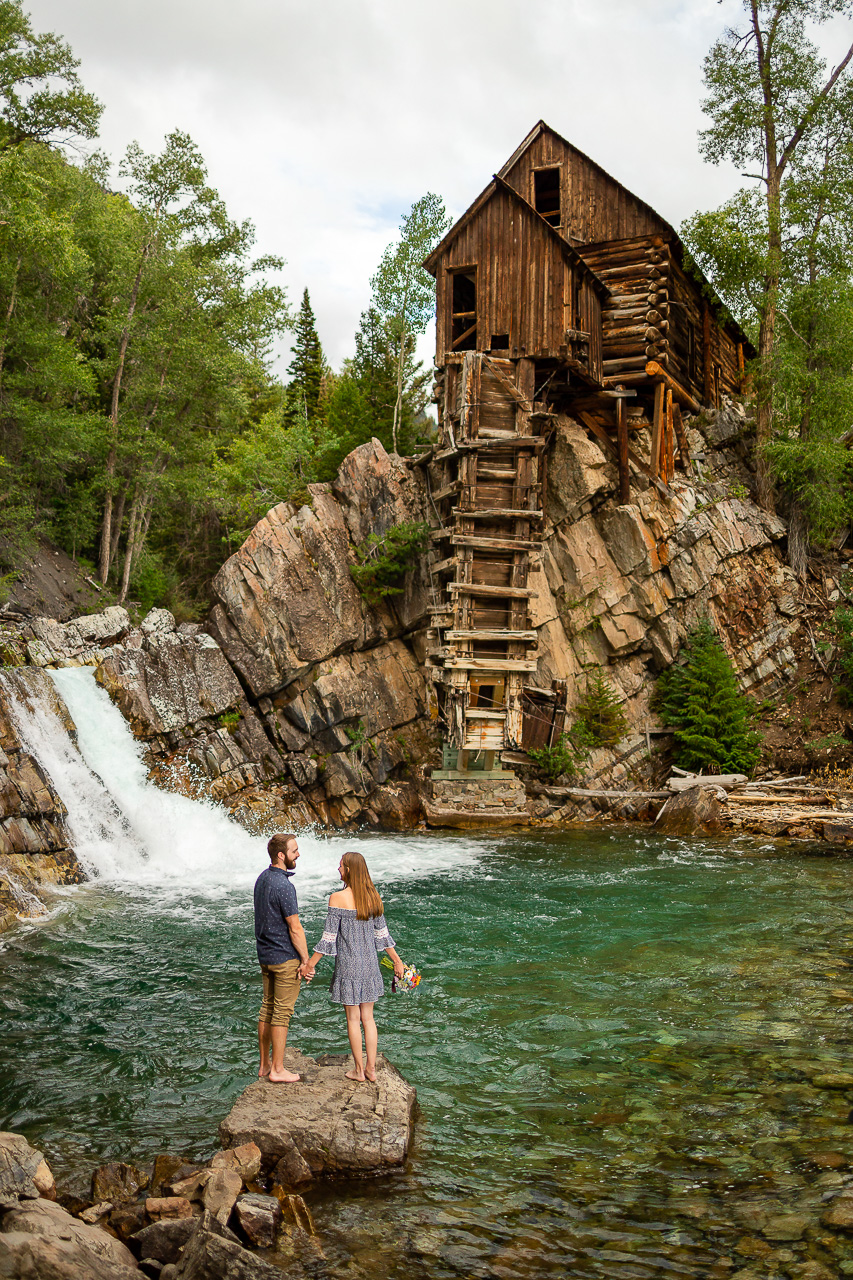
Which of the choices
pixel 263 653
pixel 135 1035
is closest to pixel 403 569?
pixel 263 653

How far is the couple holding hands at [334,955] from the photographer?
6531 mm

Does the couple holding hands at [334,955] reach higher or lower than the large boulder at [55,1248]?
higher

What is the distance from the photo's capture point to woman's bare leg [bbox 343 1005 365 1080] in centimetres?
645

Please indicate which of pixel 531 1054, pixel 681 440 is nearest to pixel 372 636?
pixel 681 440

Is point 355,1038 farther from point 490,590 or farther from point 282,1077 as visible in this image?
point 490,590

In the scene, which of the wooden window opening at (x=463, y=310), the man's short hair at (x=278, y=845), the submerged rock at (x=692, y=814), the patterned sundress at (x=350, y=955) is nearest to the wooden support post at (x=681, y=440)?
the wooden window opening at (x=463, y=310)

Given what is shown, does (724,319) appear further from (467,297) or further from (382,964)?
(382,964)

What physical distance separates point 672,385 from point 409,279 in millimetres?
12978

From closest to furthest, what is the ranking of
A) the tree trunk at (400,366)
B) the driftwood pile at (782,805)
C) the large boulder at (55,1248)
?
the large boulder at (55,1248) < the driftwood pile at (782,805) < the tree trunk at (400,366)

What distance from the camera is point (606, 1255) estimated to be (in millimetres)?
4852

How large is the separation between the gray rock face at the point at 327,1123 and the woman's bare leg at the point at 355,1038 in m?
0.07

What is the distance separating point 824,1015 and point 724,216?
82.9 feet

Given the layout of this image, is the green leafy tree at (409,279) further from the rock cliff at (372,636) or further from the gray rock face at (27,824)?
the gray rock face at (27,824)

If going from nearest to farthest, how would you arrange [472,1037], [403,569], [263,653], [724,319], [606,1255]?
1. [606,1255]
2. [472,1037]
3. [263,653]
4. [403,569]
5. [724,319]
